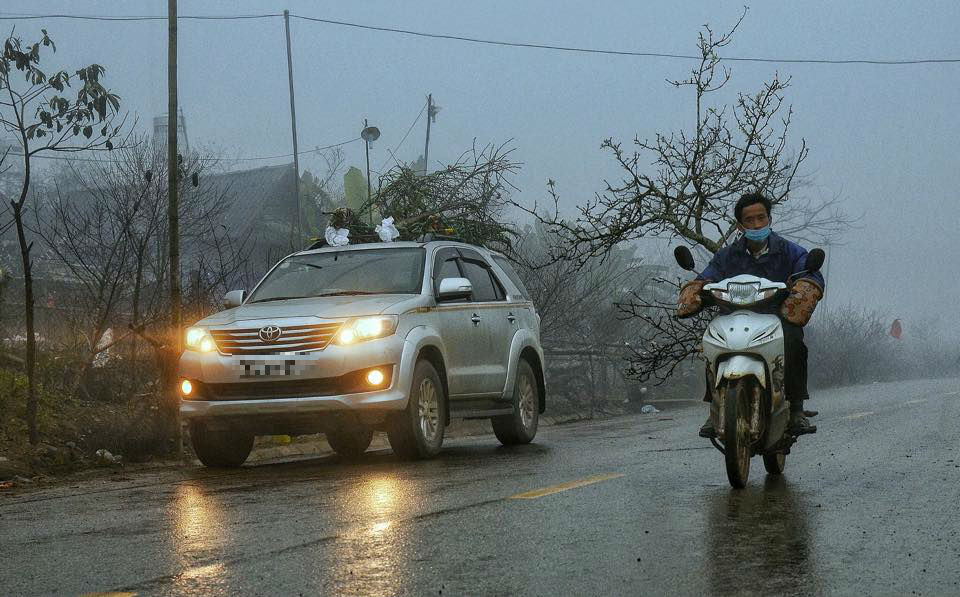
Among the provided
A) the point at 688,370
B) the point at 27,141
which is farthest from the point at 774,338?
the point at 688,370

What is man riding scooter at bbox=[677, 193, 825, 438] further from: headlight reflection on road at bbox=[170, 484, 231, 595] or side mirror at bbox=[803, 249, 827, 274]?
headlight reflection on road at bbox=[170, 484, 231, 595]

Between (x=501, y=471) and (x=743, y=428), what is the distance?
236cm

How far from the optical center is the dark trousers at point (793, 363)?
8.41 meters

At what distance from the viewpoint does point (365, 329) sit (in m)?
10.6

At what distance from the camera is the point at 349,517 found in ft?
22.9

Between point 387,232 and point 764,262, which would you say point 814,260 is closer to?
point 764,262

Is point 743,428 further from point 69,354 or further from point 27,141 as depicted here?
point 69,354

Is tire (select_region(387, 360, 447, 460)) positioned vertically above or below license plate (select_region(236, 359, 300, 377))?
below

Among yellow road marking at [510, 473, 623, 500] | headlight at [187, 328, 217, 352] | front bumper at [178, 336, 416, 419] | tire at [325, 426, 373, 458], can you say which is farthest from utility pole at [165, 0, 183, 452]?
yellow road marking at [510, 473, 623, 500]

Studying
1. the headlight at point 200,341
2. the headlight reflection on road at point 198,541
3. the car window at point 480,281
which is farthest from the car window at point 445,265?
the headlight reflection on road at point 198,541

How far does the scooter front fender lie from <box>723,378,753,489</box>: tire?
0.18ft

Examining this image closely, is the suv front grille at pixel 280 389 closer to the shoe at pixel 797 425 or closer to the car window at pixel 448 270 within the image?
the car window at pixel 448 270

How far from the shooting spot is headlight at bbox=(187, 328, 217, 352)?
35.4 ft

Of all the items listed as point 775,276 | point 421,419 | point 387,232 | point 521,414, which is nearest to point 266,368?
point 421,419
